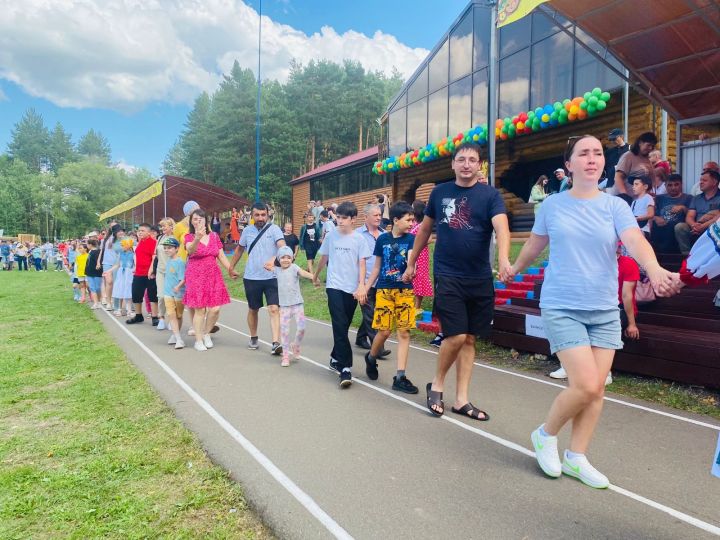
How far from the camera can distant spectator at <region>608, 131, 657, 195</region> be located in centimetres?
805

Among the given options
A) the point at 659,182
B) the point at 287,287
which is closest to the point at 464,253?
the point at 287,287

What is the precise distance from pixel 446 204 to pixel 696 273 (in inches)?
83.7

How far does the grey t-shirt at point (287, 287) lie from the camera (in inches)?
261

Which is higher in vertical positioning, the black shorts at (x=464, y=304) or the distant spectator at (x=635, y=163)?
the distant spectator at (x=635, y=163)

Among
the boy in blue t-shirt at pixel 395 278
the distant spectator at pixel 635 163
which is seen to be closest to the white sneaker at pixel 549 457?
the boy in blue t-shirt at pixel 395 278

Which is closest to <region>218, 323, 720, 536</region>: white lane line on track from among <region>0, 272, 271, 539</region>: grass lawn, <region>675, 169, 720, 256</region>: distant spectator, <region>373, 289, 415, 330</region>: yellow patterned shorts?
<region>373, 289, 415, 330</region>: yellow patterned shorts

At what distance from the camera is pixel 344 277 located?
5789mm

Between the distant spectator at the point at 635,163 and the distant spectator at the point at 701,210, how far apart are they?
796mm

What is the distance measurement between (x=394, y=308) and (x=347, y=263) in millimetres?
758

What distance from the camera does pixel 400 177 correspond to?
82.2 feet

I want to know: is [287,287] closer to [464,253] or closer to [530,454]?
[464,253]

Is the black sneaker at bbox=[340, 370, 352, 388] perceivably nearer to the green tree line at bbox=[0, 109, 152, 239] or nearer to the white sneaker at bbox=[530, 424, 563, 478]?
the white sneaker at bbox=[530, 424, 563, 478]

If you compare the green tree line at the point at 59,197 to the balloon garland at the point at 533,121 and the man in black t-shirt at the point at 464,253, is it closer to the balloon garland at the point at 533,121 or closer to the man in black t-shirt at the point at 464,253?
the balloon garland at the point at 533,121

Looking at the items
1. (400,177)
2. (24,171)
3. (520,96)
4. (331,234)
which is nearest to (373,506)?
(331,234)
